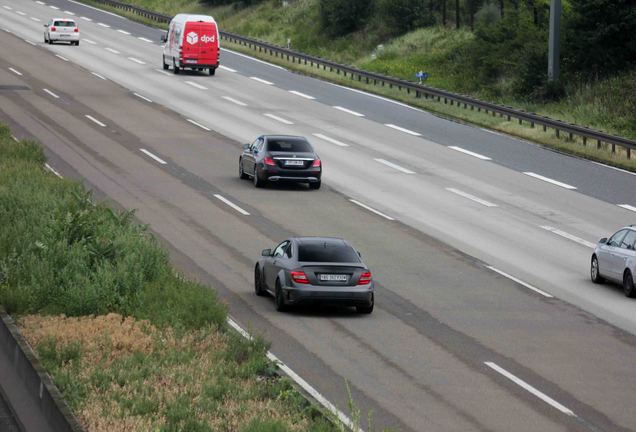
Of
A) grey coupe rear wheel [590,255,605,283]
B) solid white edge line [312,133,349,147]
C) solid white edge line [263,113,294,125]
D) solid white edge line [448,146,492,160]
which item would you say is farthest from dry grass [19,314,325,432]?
solid white edge line [263,113,294,125]

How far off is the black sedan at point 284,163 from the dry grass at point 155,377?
18.5 meters

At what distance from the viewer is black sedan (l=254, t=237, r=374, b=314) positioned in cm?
2227

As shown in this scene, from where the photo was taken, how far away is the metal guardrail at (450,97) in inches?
1799

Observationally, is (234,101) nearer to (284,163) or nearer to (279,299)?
(284,163)

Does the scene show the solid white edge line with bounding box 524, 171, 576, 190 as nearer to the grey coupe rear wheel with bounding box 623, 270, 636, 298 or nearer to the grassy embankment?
the grey coupe rear wheel with bounding box 623, 270, 636, 298

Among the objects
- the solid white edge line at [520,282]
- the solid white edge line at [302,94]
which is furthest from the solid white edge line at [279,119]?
the solid white edge line at [520,282]

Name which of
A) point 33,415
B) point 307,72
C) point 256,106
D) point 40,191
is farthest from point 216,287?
point 307,72

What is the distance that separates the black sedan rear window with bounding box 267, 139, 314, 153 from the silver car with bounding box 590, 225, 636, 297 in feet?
41.8

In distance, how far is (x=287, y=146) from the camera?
127ft

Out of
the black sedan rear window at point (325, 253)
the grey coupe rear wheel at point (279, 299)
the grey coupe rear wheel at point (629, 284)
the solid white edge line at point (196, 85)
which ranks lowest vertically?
the solid white edge line at point (196, 85)

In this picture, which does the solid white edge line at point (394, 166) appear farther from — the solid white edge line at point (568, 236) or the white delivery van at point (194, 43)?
the white delivery van at point (194, 43)

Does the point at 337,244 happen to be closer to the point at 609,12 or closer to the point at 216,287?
the point at 216,287

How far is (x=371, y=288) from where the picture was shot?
74.2 feet

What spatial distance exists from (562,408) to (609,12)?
43902 millimetres
